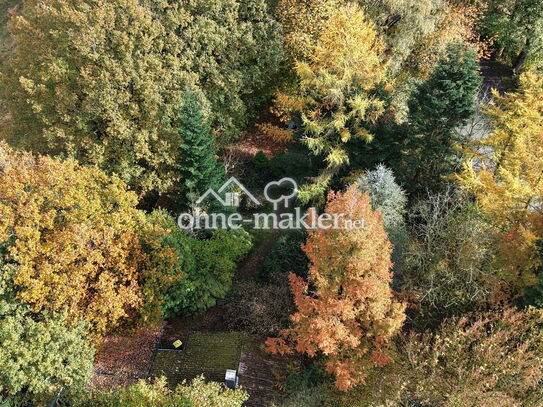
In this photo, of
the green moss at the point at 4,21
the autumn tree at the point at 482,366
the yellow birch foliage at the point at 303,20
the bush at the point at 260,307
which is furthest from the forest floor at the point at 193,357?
the green moss at the point at 4,21

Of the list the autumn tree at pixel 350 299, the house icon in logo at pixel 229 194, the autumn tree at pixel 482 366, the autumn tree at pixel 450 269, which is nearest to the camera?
the autumn tree at pixel 482 366

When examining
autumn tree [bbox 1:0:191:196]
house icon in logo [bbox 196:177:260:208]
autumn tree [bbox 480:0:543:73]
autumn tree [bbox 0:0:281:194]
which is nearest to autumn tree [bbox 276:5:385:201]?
house icon in logo [bbox 196:177:260:208]

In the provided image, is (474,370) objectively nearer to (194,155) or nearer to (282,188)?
(194,155)

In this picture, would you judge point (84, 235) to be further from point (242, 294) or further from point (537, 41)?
point (537, 41)

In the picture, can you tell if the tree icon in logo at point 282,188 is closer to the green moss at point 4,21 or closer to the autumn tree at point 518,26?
the autumn tree at point 518,26

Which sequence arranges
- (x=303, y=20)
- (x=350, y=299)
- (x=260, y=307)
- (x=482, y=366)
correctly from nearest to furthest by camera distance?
(x=482, y=366) → (x=350, y=299) → (x=260, y=307) → (x=303, y=20)

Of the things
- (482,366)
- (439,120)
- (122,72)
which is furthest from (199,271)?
(439,120)
